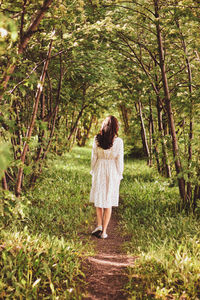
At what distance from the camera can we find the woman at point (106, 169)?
476cm

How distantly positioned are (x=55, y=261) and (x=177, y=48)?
5.17 m

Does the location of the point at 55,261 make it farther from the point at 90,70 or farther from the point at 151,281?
the point at 90,70

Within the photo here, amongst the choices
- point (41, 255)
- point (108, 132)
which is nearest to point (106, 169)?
point (108, 132)

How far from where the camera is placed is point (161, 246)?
388 cm

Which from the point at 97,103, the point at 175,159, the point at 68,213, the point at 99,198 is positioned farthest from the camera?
the point at 97,103

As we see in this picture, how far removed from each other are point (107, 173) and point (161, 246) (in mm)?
1598

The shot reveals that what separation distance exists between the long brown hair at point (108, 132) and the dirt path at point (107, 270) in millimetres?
1636

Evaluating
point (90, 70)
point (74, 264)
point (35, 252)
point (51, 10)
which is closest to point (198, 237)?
point (74, 264)

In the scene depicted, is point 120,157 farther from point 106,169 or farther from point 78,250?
point 78,250

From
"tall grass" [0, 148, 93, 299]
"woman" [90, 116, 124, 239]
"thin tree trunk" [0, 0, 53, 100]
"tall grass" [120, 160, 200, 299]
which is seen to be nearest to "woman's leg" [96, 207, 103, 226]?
"woman" [90, 116, 124, 239]

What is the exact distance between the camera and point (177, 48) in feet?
20.4

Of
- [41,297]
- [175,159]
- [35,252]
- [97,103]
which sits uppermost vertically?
[97,103]

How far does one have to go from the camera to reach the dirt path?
3.08 metres

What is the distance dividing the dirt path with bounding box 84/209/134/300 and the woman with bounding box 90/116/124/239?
15.3 inches
